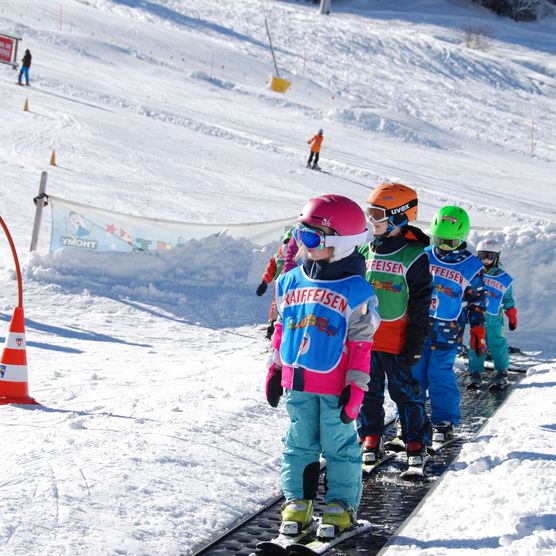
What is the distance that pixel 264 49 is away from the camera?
161ft

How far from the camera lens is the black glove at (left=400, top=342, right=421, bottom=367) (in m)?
5.59

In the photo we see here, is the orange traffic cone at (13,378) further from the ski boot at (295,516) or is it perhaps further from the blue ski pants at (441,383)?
the blue ski pants at (441,383)

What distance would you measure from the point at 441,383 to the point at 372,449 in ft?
3.63

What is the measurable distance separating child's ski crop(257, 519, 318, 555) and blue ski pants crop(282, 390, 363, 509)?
176 mm

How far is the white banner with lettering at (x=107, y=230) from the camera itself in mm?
12109

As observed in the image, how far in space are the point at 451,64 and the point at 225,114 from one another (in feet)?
75.0

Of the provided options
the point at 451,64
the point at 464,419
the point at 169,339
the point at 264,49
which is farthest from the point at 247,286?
the point at 451,64

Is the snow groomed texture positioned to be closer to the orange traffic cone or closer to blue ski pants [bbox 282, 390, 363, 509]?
blue ski pants [bbox 282, 390, 363, 509]

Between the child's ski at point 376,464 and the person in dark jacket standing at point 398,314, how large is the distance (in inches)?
0.8

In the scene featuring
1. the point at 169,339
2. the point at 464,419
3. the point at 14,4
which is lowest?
the point at 169,339

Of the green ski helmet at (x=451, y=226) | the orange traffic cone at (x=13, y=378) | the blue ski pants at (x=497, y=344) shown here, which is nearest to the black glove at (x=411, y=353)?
the green ski helmet at (x=451, y=226)

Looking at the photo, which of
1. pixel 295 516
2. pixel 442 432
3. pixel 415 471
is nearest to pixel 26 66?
pixel 442 432

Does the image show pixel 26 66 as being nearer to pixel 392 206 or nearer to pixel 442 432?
pixel 442 432

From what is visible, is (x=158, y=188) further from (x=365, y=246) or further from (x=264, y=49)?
(x=264, y=49)
